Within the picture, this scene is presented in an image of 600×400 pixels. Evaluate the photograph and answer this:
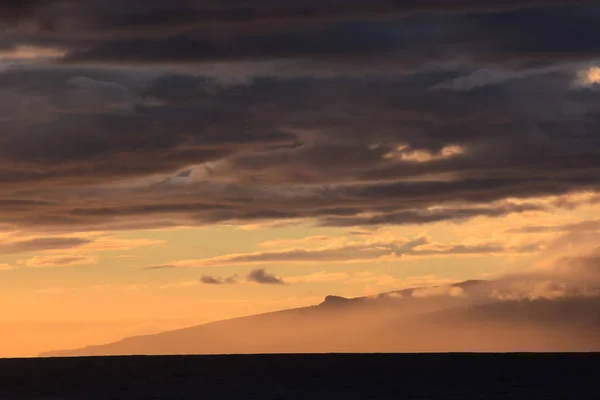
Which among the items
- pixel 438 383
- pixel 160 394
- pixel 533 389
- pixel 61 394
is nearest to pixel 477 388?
pixel 533 389

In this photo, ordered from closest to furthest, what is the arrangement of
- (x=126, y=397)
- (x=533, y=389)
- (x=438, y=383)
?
(x=126, y=397) < (x=533, y=389) < (x=438, y=383)

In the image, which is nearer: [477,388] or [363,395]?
[363,395]

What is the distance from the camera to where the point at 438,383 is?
500ft

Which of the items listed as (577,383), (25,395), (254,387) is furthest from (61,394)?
(577,383)

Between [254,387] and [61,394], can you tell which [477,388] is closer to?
[254,387]

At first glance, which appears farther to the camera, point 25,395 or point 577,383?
point 577,383

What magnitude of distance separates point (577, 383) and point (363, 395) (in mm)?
47299

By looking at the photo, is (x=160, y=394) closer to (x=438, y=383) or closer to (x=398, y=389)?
(x=398, y=389)

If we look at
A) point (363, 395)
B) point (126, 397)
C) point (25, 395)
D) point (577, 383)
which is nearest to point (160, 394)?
point (126, 397)

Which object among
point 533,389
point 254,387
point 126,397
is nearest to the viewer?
point 126,397

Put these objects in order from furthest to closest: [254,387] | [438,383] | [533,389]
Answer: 1. [438,383]
2. [254,387]
3. [533,389]

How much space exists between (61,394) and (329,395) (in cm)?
3318

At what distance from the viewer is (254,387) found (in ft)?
467

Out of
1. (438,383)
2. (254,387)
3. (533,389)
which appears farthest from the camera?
(438,383)
